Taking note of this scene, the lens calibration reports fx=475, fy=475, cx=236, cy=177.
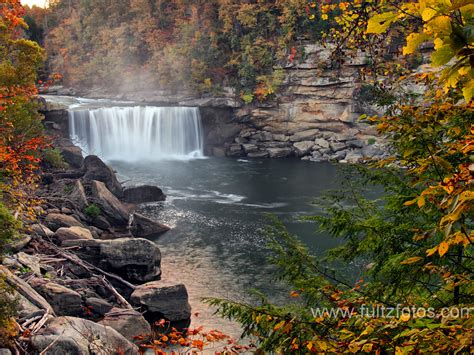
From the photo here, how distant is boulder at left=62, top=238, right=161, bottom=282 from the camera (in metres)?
15.9

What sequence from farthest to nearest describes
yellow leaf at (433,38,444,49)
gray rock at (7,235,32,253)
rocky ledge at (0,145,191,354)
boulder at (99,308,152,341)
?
1. gray rock at (7,235,32,253)
2. boulder at (99,308,152,341)
3. rocky ledge at (0,145,191,354)
4. yellow leaf at (433,38,444,49)

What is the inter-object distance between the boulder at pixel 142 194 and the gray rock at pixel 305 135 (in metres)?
17.0

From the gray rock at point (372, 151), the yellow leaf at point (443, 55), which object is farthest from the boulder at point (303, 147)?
the yellow leaf at point (443, 55)

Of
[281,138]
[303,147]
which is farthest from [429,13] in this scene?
[281,138]

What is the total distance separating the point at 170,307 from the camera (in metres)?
13.8

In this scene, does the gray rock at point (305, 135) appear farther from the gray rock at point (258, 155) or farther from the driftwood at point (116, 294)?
the driftwood at point (116, 294)

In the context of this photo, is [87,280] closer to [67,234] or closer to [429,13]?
[67,234]

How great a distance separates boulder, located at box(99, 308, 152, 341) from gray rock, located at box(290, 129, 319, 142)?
29027mm

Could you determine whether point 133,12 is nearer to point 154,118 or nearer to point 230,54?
point 230,54

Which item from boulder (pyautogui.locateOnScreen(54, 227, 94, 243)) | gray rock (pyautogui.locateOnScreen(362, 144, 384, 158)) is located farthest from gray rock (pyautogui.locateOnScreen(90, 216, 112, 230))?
gray rock (pyautogui.locateOnScreen(362, 144, 384, 158))

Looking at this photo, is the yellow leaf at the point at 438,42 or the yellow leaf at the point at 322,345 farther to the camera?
the yellow leaf at the point at 322,345

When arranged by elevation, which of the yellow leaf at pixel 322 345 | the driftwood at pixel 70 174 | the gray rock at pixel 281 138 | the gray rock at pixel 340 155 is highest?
the yellow leaf at pixel 322 345

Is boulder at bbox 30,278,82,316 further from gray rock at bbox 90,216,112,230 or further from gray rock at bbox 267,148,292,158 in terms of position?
gray rock at bbox 267,148,292,158

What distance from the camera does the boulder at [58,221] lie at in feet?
59.1
